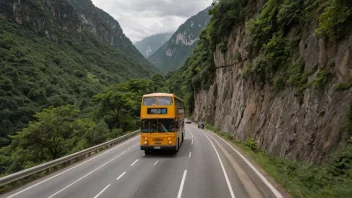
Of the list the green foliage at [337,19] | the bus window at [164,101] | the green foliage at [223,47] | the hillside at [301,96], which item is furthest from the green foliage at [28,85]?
the green foliage at [337,19]

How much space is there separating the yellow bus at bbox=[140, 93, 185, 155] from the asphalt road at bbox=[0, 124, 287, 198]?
1688 millimetres

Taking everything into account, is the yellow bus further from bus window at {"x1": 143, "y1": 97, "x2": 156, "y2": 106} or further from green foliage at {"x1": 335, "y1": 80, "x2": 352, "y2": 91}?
green foliage at {"x1": 335, "y1": 80, "x2": 352, "y2": 91}

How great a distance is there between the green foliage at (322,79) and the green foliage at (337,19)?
170cm

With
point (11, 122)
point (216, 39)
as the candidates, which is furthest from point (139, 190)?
point (11, 122)

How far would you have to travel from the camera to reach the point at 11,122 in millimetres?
66375

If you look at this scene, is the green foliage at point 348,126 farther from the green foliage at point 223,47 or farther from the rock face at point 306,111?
the green foliage at point 223,47

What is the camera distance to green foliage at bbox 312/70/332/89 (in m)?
12.6

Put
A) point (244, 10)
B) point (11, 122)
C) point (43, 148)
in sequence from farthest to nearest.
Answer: point (11, 122) → point (244, 10) → point (43, 148)

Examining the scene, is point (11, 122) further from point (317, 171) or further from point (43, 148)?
point (317, 171)

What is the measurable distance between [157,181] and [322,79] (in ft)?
30.0

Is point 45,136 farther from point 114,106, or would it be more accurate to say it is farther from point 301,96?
point 301,96

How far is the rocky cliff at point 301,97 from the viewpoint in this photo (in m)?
11.1

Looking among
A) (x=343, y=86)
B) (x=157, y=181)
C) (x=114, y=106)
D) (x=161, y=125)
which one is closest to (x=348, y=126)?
(x=343, y=86)

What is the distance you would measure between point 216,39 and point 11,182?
39668mm
